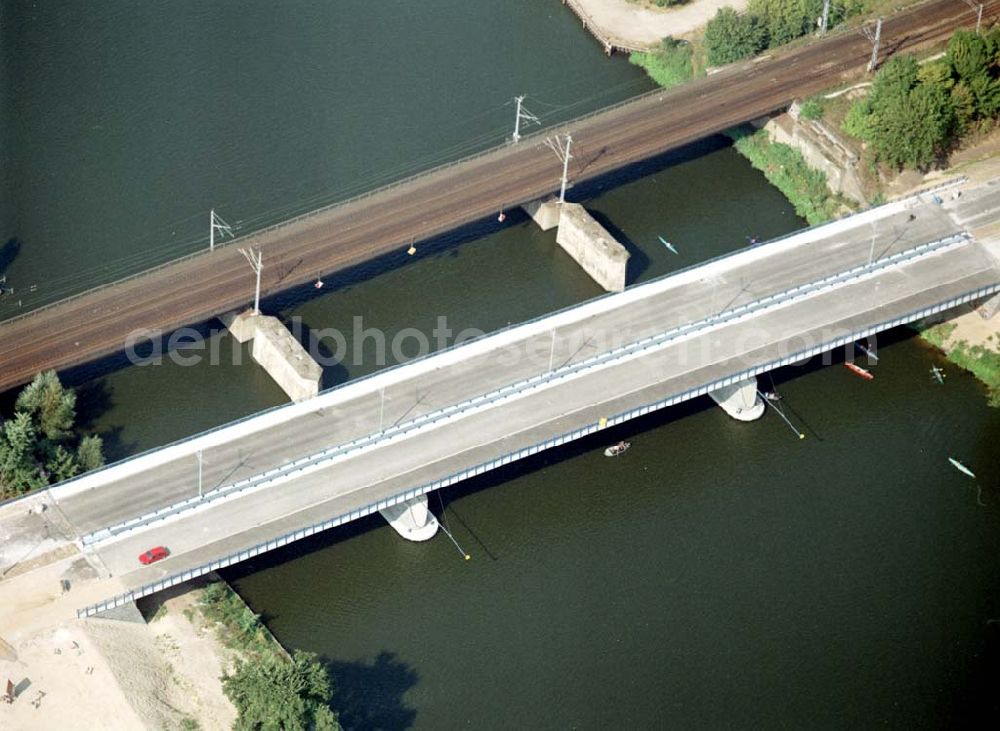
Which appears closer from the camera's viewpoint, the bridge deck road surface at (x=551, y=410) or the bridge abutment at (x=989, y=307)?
the bridge deck road surface at (x=551, y=410)

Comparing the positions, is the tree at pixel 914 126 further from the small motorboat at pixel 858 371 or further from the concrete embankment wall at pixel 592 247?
the concrete embankment wall at pixel 592 247

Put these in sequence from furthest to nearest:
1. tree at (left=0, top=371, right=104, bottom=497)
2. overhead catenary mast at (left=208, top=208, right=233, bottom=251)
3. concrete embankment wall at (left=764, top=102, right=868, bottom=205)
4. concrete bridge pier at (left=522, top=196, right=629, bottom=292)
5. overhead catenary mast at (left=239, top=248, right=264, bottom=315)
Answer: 1. concrete embankment wall at (left=764, top=102, right=868, bottom=205)
2. overhead catenary mast at (left=208, top=208, right=233, bottom=251)
3. concrete bridge pier at (left=522, top=196, right=629, bottom=292)
4. overhead catenary mast at (left=239, top=248, right=264, bottom=315)
5. tree at (left=0, top=371, right=104, bottom=497)

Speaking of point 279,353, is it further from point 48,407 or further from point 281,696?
point 281,696

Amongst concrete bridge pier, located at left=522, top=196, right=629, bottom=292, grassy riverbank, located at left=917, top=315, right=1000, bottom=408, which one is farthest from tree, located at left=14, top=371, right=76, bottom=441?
grassy riverbank, located at left=917, top=315, right=1000, bottom=408

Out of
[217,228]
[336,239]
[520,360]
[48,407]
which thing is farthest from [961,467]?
[48,407]

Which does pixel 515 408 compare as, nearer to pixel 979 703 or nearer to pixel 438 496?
pixel 438 496

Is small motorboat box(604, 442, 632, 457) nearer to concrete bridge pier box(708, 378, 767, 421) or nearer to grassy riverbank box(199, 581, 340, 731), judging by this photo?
concrete bridge pier box(708, 378, 767, 421)

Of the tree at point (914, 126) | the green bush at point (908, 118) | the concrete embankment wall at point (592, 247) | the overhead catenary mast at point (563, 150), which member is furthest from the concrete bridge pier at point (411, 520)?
the green bush at point (908, 118)
